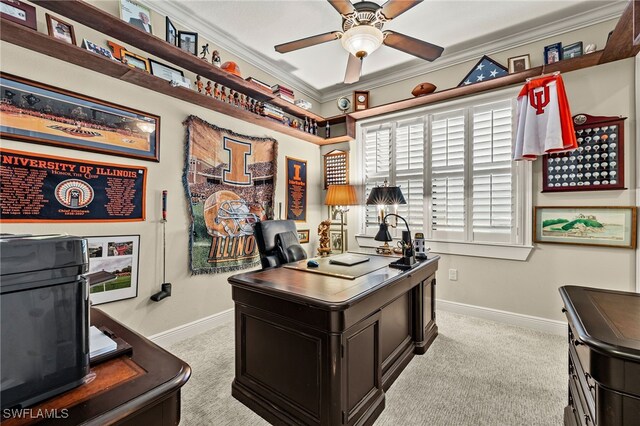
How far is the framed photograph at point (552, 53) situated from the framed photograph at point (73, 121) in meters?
3.88

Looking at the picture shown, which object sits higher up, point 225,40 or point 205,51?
point 225,40

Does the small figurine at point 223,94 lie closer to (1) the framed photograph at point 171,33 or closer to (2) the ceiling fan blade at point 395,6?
(1) the framed photograph at point 171,33

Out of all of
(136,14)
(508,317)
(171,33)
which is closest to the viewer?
(136,14)

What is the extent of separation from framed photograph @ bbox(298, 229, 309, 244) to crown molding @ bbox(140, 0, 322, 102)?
213cm

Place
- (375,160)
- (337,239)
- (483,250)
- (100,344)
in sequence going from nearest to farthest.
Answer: (100,344), (483,250), (375,160), (337,239)

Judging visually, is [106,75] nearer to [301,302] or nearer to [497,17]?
[301,302]

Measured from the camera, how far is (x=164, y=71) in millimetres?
2582

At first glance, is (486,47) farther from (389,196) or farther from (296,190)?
(296,190)

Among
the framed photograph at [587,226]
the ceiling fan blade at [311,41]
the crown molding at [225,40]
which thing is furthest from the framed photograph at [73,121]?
the framed photograph at [587,226]

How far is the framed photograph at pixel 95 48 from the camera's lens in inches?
81.2

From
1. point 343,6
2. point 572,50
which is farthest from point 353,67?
point 572,50

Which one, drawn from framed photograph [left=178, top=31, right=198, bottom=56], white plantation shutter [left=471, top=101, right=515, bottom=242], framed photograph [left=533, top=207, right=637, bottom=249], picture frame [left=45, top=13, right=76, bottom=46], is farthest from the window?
picture frame [left=45, top=13, right=76, bottom=46]

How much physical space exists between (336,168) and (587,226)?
2.97 metres

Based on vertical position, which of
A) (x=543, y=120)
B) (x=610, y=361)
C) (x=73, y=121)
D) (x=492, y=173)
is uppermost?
(x=543, y=120)
